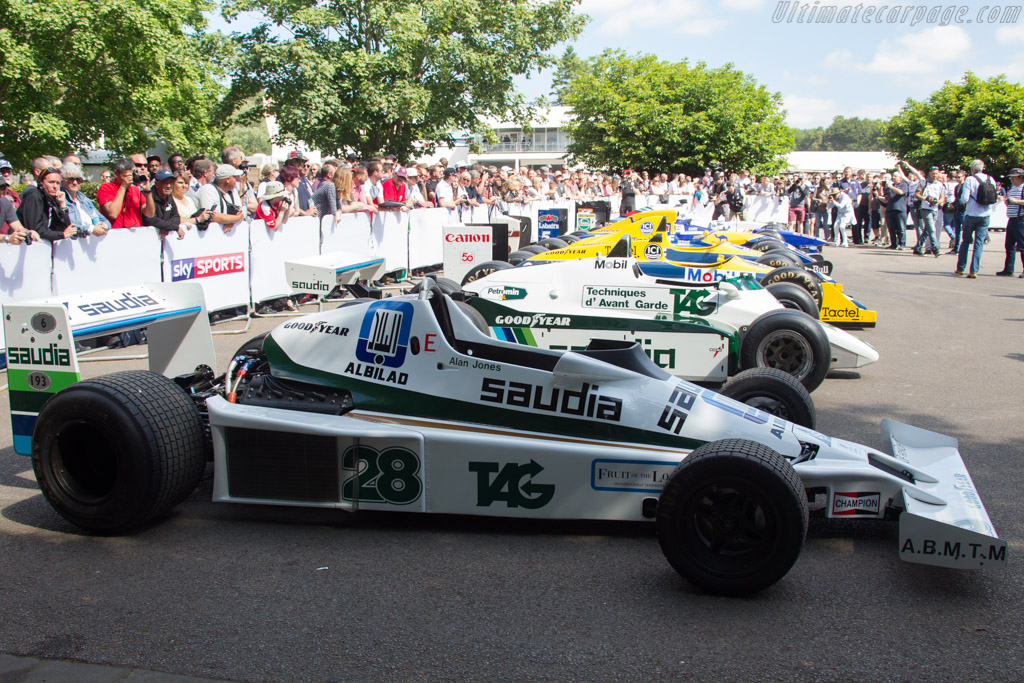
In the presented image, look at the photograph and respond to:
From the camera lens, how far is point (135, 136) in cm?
2339

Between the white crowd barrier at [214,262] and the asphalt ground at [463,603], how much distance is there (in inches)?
193

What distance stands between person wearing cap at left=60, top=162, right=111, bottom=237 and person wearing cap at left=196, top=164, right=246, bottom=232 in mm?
1325

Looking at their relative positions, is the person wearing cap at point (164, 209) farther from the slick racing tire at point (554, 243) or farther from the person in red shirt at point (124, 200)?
the slick racing tire at point (554, 243)

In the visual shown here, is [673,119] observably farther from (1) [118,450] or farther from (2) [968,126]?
(1) [118,450]

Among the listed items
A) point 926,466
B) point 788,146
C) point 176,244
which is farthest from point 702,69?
point 926,466

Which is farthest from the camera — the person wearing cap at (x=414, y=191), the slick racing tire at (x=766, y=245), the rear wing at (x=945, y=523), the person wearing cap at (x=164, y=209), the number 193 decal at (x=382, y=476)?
the person wearing cap at (x=414, y=191)

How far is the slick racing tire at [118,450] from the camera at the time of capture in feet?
13.1

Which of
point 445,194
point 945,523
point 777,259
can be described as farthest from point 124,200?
point 945,523

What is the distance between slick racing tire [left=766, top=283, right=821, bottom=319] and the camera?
859 cm

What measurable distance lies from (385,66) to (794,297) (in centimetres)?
1904

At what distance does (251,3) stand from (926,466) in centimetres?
→ 2504

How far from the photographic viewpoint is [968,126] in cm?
3744

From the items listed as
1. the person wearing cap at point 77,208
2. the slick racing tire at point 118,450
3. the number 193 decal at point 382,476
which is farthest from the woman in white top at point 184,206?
the number 193 decal at point 382,476

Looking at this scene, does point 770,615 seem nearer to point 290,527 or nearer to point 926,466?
point 926,466
